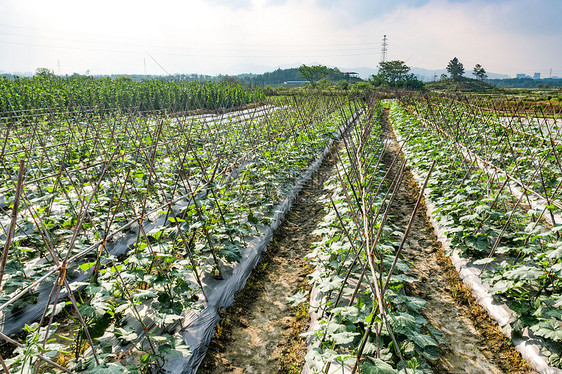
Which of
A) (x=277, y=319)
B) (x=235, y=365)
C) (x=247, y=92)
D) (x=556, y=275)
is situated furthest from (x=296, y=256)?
(x=247, y=92)

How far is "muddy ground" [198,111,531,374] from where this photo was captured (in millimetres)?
3100

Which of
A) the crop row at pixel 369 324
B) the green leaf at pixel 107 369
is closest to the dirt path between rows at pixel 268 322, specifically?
the crop row at pixel 369 324

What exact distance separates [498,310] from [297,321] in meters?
2.22

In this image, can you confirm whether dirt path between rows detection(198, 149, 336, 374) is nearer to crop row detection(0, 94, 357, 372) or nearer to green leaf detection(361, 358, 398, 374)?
crop row detection(0, 94, 357, 372)

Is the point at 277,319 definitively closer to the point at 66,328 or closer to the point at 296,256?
the point at 296,256

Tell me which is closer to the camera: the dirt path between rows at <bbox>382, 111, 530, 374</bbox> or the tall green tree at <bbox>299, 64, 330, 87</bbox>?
the dirt path between rows at <bbox>382, 111, 530, 374</bbox>

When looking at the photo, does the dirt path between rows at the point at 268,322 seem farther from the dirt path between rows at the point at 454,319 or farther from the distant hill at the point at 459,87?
the distant hill at the point at 459,87

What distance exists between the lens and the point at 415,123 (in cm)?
1261

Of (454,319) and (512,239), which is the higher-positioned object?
(512,239)

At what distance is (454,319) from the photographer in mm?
3695

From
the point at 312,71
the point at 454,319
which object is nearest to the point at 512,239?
the point at 454,319

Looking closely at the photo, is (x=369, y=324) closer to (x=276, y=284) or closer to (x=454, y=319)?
(x=454, y=319)

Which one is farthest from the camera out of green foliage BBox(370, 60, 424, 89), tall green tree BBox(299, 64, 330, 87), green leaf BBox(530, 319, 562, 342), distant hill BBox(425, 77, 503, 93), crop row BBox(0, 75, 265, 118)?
tall green tree BBox(299, 64, 330, 87)

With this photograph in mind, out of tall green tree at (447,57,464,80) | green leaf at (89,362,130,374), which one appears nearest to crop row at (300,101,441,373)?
green leaf at (89,362,130,374)
